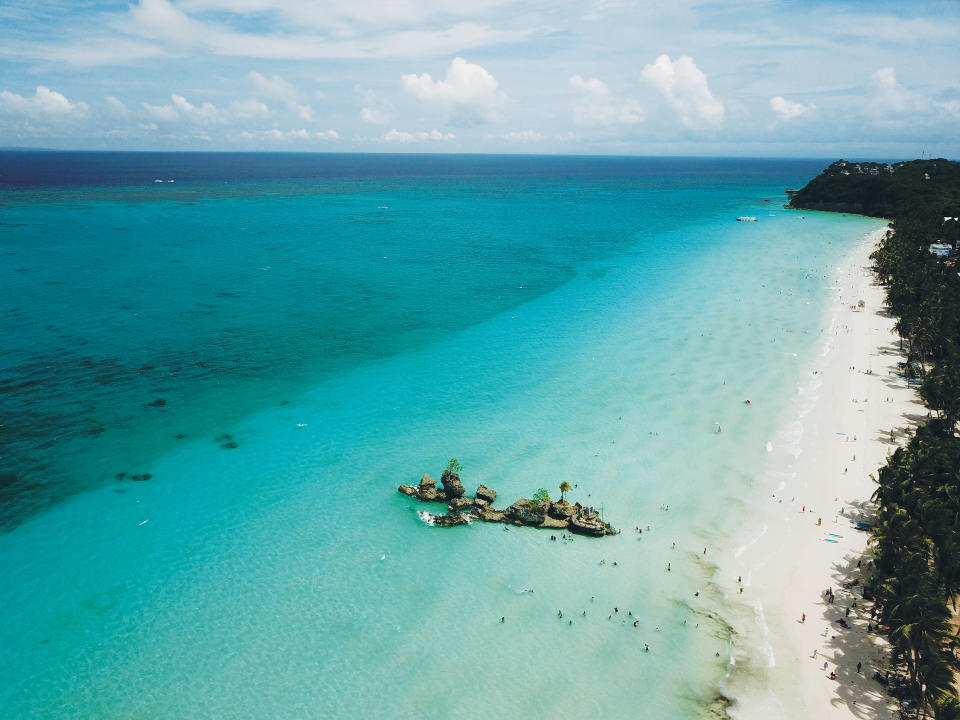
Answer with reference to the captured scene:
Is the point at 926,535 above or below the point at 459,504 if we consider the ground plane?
above

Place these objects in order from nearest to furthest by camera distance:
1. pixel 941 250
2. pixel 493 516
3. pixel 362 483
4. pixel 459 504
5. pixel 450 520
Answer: pixel 450 520 < pixel 493 516 < pixel 459 504 < pixel 362 483 < pixel 941 250

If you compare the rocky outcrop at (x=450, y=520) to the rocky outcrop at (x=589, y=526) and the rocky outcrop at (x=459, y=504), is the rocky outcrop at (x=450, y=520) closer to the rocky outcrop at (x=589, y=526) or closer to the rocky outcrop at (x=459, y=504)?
the rocky outcrop at (x=459, y=504)

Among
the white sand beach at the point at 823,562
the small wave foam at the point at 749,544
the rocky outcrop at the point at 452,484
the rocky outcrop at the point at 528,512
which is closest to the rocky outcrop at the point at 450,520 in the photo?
the rocky outcrop at the point at 452,484

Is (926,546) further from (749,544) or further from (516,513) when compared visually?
(516,513)

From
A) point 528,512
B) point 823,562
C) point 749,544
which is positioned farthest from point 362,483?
point 823,562

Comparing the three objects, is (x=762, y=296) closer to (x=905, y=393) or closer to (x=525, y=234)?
(x=905, y=393)

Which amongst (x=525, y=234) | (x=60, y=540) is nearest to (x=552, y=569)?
(x=60, y=540)
